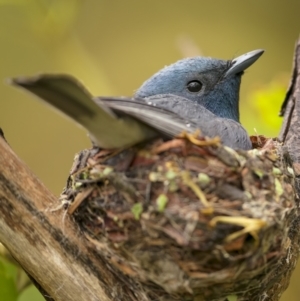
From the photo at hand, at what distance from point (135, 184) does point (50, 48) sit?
66.6 inches

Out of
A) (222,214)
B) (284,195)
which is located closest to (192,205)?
(222,214)

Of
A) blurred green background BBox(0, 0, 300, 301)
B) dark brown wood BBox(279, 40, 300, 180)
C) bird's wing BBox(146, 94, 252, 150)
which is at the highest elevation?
blurred green background BBox(0, 0, 300, 301)

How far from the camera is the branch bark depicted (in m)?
1.66

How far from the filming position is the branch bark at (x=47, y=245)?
166 cm

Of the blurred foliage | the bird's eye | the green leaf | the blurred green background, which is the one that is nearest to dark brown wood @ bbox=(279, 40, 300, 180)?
the blurred foliage

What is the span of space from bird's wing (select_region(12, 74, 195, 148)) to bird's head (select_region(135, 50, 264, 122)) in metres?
0.49

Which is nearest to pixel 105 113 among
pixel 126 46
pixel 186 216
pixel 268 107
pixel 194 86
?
pixel 186 216

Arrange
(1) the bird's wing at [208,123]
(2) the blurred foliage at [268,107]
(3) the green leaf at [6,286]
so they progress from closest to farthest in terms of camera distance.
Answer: (3) the green leaf at [6,286]
(1) the bird's wing at [208,123]
(2) the blurred foliage at [268,107]

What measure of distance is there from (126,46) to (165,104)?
7.44 feet

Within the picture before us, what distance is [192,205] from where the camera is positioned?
1.56m

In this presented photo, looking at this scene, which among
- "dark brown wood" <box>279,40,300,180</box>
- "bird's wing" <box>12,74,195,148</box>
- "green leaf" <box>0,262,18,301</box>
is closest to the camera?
"bird's wing" <box>12,74,195,148</box>

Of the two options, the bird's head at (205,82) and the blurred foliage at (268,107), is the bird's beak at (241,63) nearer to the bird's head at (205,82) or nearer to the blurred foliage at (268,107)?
the bird's head at (205,82)

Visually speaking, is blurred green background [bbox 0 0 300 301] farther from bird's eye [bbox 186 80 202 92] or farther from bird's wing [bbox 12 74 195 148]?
bird's wing [bbox 12 74 195 148]

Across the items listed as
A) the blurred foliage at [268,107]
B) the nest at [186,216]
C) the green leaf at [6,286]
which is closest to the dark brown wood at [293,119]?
the blurred foliage at [268,107]
